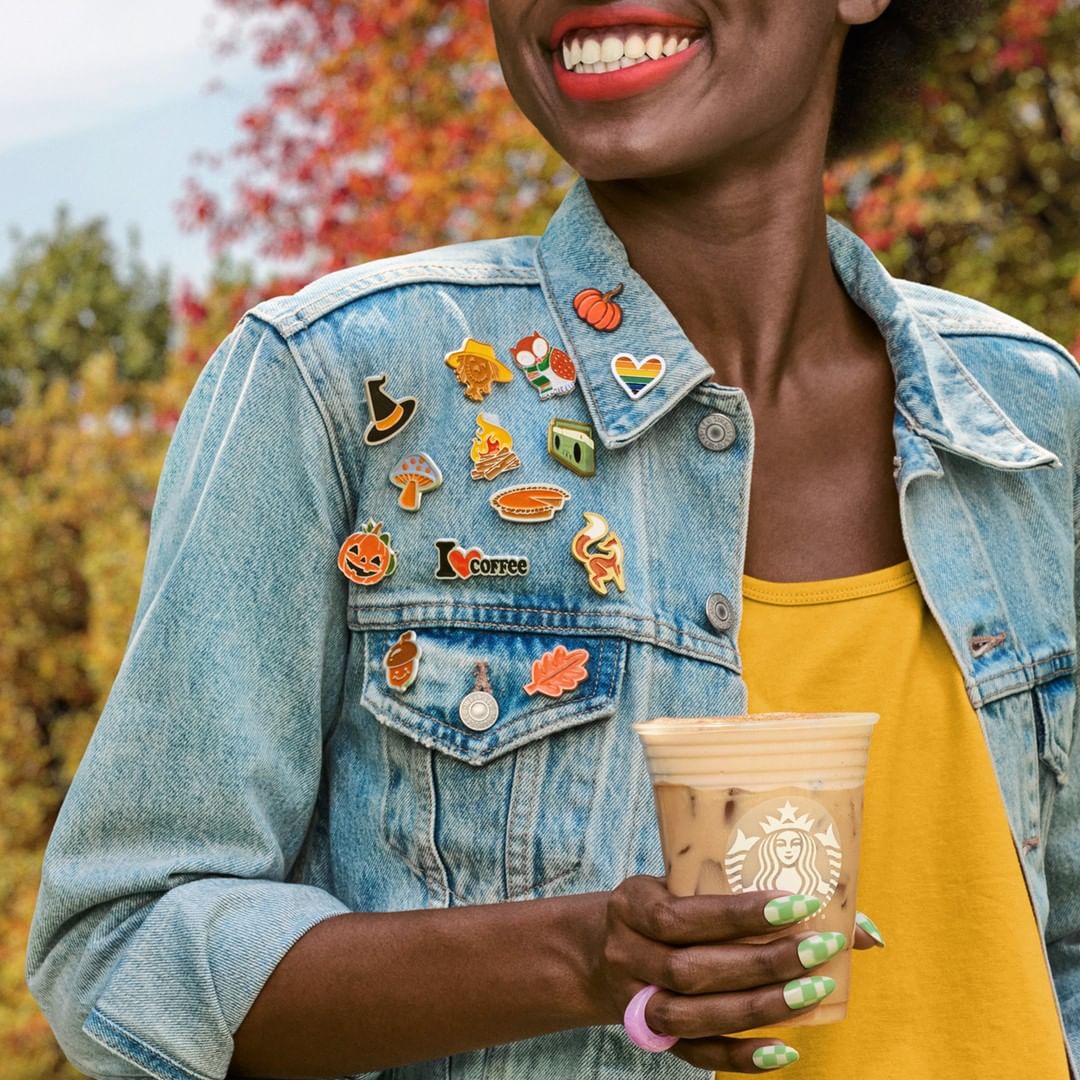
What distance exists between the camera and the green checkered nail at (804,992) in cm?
164

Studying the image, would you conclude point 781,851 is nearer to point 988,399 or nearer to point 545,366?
point 545,366

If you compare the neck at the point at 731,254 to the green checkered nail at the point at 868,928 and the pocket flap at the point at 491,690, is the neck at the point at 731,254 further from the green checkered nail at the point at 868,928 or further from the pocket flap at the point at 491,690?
the green checkered nail at the point at 868,928

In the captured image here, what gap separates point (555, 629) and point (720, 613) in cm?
22

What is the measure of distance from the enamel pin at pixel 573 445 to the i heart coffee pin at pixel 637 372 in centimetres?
9

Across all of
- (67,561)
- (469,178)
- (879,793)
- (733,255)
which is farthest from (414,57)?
(67,561)

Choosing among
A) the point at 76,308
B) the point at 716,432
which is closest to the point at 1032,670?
the point at 716,432

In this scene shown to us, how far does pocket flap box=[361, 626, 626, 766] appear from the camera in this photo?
2.13 m

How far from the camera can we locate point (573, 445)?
225 cm

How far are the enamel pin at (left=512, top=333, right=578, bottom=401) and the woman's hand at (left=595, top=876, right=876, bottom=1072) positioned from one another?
0.81 m

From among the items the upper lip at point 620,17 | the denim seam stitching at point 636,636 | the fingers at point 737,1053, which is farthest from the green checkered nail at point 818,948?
the upper lip at point 620,17

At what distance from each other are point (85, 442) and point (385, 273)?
602 inches

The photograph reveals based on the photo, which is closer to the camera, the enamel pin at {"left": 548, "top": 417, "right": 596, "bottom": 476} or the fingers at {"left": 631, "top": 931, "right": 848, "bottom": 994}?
the fingers at {"left": 631, "top": 931, "right": 848, "bottom": 994}

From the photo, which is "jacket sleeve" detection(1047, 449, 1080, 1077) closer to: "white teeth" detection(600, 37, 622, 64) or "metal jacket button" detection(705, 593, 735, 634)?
"metal jacket button" detection(705, 593, 735, 634)

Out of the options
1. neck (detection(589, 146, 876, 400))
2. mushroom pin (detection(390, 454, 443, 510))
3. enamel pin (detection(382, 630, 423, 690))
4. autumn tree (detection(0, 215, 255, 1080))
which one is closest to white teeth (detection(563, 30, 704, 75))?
neck (detection(589, 146, 876, 400))
